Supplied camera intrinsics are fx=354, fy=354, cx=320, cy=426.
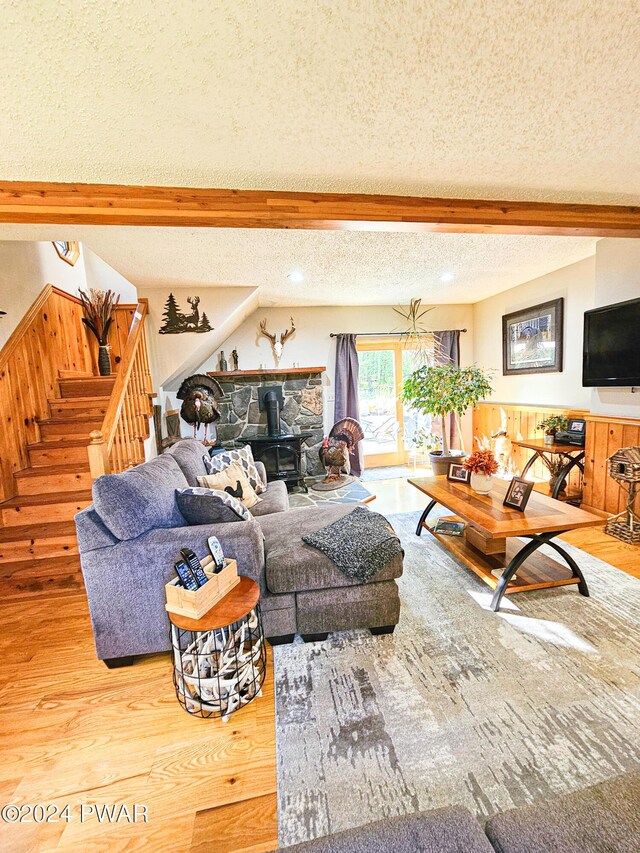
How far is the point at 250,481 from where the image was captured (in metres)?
2.98

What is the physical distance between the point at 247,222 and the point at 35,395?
9.17 feet

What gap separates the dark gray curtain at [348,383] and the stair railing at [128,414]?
2588 millimetres

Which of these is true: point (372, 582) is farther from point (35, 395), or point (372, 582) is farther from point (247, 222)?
point (35, 395)

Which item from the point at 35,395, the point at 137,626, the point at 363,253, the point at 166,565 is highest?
the point at 363,253

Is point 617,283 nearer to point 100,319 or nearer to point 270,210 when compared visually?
point 270,210

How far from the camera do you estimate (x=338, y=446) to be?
15.4 ft

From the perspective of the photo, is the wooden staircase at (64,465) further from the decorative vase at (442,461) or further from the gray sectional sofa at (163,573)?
the decorative vase at (442,461)

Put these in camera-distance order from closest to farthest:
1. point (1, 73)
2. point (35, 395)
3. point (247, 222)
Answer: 1. point (1, 73)
2. point (247, 222)
3. point (35, 395)

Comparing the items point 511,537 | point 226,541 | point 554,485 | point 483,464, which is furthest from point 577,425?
point 226,541

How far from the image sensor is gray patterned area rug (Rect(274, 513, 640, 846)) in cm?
119

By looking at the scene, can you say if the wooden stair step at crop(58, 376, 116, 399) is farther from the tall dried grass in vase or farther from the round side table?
the round side table

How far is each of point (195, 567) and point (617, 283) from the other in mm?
3995

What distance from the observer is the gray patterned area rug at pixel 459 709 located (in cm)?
119

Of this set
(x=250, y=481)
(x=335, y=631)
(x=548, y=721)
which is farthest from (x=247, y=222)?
(x=548, y=721)
